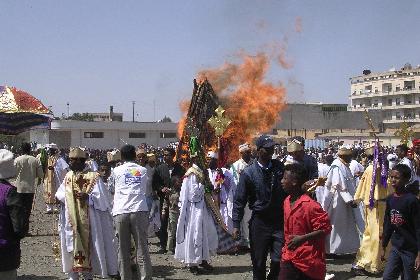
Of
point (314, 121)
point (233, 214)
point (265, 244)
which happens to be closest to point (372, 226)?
point (265, 244)

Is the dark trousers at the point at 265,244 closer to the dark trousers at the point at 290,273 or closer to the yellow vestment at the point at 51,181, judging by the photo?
the dark trousers at the point at 290,273

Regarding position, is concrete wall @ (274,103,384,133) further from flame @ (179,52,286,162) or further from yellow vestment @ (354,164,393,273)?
yellow vestment @ (354,164,393,273)

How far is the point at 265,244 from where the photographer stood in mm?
6680

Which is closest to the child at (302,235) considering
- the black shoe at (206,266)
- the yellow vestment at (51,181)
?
the black shoe at (206,266)

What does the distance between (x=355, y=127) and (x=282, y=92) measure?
149ft

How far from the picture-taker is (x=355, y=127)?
236 ft

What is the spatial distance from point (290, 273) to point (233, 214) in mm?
1683

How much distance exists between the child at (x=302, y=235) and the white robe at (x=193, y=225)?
4058mm

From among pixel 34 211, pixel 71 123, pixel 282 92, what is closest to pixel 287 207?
pixel 34 211

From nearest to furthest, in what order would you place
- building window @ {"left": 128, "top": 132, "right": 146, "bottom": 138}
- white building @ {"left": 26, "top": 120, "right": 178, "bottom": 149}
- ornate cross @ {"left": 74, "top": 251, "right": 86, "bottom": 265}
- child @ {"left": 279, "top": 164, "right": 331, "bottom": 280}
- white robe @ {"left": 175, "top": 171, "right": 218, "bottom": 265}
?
child @ {"left": 279, "top": 164, "right": 331, "bottom": 280} → ornate cross @ {"left": 74, "top": 251, "right": 86, "bottom": 265} → white robe @ {"left": 175, "top": 171, "right": 218, "bottom": 265} → white building @ {"left": 26, "top": 120, "right": 178, "bottom": 149} → building window @ {"left": 128, "top": 132, "right": 146, "bottom": 138}

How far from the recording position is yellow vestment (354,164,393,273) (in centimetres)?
883

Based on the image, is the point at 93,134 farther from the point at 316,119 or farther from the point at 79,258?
the point at 79,258

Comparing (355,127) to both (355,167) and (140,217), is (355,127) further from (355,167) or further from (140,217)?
(140,217)

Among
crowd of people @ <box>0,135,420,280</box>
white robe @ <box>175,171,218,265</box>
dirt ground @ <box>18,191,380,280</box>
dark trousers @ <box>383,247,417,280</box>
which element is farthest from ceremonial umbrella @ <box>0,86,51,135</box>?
dark trousers @ <box>383,247,417,280</box>
